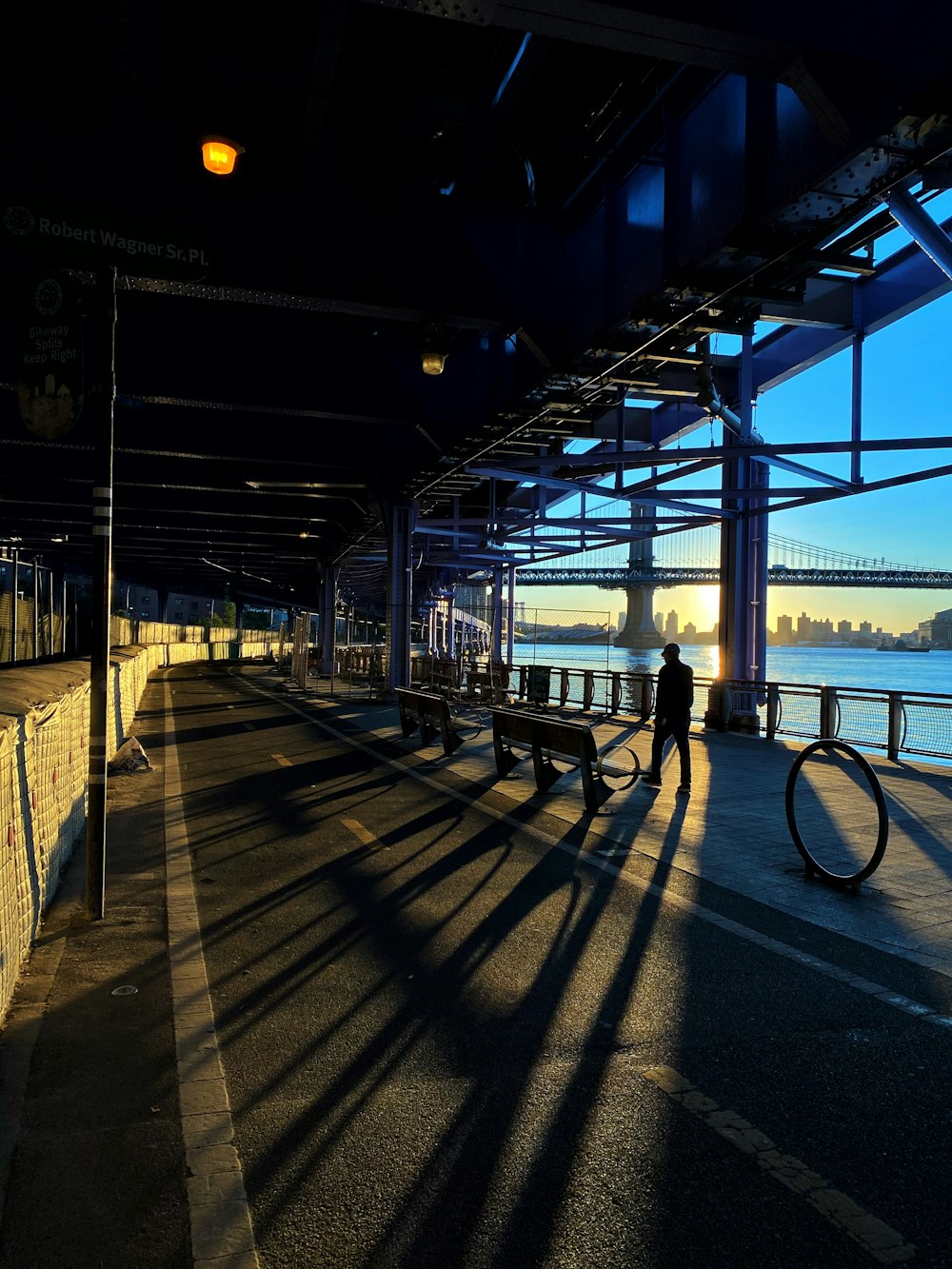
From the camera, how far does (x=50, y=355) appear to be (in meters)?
5.30

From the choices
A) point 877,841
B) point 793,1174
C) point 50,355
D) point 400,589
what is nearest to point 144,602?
point 400,589

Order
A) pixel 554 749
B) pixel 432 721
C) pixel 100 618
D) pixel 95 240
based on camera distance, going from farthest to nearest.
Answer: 1. pixel 432 721
2. pixel 554 749
3. pixel 100 618
4. pixel 95 240

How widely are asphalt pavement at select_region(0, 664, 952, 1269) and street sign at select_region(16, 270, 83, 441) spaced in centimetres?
324

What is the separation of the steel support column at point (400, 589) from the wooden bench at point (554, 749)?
11.5 meters

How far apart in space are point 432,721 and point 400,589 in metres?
8.89

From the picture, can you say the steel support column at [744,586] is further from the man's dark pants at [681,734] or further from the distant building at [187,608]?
the distant building at [187,608]

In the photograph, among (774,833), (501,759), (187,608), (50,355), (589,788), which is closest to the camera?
(50,355)

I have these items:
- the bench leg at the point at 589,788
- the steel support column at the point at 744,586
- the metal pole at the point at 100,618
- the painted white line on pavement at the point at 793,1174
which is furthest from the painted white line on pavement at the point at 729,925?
the steel support column at the point at 744,586

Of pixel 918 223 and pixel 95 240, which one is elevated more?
pixel 918 223

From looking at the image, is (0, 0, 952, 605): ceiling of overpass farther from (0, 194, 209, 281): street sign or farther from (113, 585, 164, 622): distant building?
(113, 585, 164, 622): distant building

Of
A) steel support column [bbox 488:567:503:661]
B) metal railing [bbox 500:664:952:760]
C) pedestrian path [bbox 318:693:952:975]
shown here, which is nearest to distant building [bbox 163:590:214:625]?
steel support column [bbox 488:567:503:661]

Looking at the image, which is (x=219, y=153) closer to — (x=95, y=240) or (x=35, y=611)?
(x=95, y=240)

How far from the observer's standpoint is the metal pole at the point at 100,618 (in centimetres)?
559

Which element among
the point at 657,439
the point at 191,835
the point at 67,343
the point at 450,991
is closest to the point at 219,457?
the point at 657,439
